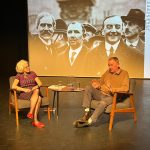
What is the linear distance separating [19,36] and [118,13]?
3.48 metres

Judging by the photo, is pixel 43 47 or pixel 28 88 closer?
pixel 28 88

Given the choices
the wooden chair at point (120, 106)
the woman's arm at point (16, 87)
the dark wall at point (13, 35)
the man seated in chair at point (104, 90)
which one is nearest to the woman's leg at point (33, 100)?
the woman's arm at point (16, 87)

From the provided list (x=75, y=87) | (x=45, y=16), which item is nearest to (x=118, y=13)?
(x=45, y=16)

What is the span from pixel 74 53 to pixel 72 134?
596cm

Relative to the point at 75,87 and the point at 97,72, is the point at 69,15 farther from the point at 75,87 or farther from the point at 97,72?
the point at 75,87

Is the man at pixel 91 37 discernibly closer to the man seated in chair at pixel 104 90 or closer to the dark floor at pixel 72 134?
the dark floor at pixel 72 134

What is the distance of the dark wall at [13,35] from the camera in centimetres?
1138

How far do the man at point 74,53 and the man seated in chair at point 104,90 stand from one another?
5.14 meters

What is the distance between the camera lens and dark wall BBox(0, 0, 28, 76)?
11375 millimetres

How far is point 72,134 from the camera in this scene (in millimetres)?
4773

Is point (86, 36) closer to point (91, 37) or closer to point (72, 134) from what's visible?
point (91, 37)

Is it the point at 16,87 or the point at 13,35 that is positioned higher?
the point at 13,35

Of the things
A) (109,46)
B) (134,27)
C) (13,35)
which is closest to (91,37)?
(109,46)

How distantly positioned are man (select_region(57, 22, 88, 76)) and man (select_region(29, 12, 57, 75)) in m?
0.32
